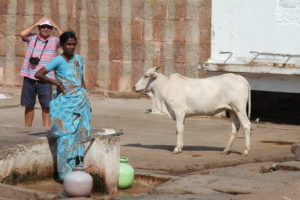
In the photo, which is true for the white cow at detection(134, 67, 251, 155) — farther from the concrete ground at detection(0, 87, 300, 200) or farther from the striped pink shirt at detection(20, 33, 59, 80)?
the striped pink shirt at detection(20, 33, 59, 80)

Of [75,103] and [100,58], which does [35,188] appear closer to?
[75,103]

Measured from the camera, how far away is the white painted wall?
51.9 feet

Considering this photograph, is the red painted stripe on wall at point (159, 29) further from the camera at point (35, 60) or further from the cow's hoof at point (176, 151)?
the camera at point (35, 60)

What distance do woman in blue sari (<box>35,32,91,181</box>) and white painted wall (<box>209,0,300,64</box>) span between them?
21.4ft

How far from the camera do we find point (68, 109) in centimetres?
986

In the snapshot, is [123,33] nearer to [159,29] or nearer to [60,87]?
[159,29]

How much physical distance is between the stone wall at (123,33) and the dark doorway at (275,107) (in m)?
1.46

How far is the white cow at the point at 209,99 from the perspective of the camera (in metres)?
12.6

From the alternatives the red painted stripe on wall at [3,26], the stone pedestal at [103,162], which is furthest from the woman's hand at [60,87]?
the red painted stripe on wall at [3,26]

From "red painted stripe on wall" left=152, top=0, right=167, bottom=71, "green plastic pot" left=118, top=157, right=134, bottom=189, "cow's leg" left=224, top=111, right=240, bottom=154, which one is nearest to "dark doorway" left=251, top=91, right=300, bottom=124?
"red painted stripe on wall" left=152, top=0, right=167, bottom=71

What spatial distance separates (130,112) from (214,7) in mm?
2514

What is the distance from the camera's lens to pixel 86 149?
9.86m

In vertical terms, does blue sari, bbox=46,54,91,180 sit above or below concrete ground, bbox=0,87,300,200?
above

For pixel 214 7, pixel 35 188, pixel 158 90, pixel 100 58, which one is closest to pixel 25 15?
pixel 100 58
